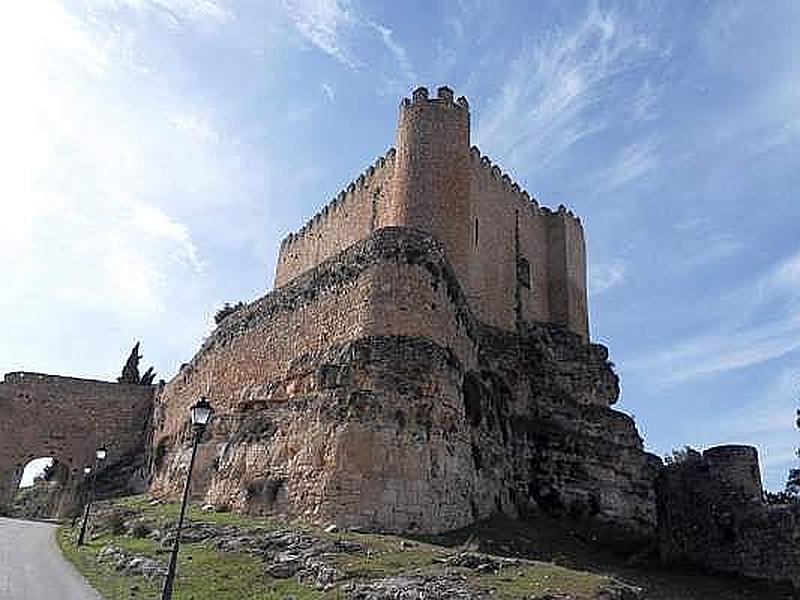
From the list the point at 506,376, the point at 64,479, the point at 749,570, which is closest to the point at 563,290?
the point at 506,376

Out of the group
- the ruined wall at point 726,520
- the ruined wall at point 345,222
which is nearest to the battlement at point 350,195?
the ruined wall at point 345,222

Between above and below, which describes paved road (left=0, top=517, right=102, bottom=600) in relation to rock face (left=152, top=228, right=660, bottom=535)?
below

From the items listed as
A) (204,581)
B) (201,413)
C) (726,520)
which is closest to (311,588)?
(204,581)

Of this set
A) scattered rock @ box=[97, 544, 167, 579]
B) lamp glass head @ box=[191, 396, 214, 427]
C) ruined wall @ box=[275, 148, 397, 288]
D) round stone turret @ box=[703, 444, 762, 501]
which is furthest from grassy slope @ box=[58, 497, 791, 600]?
ruined wall @ box=[275, 148, 397, 288]

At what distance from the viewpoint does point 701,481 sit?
27.7 metres

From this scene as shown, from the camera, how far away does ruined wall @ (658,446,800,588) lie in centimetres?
2417

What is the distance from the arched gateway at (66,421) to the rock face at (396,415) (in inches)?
422

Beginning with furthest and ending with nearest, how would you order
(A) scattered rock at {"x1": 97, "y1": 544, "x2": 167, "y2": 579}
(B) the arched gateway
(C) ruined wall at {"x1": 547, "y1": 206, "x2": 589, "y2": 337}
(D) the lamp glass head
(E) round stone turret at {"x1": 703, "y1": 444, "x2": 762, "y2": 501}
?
(B) the arched gateway, (C) ruined wall at {"x1": 547, "y1": 206, "x2": 589, "y2": 337}, (E) round stone turret at {"x1": 703, "y1": 444, "x2": 762, "y2": 501}, (A) scattered rock at {"x1": 97, "y1": 544, "x2": 167, "y2": 579}, (D) the lamp glass head

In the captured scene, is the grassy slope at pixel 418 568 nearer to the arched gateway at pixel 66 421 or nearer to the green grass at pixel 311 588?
the green grass at pixel 311 588

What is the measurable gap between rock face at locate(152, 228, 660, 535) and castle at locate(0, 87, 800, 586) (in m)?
0.06

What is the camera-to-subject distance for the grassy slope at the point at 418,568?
12.6 m

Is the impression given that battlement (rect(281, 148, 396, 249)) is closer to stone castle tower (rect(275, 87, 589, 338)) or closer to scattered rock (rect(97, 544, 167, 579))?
stone castle tower (rect(275, 87, 589, 338))

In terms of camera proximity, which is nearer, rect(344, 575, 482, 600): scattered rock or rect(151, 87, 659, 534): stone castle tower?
rect(344, 575, 482, 600): scattered rock

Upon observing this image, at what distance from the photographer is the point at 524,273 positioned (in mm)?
31203
